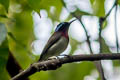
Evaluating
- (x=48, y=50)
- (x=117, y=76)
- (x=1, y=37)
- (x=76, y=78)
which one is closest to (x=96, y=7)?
(x=48, y=50)

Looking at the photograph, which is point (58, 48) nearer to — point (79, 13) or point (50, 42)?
point (50, 42)

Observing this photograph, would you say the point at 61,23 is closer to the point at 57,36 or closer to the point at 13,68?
the point at 57,36

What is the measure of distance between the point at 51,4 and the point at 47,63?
124 centimetres

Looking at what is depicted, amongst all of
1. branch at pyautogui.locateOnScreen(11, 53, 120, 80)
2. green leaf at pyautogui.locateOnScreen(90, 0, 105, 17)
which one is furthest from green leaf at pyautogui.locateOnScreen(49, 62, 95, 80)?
branch at pyautogui.locateOnScreen(11, 53, 120, 80)

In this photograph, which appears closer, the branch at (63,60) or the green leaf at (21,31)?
the branch at (63,60)

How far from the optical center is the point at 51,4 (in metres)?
4.36

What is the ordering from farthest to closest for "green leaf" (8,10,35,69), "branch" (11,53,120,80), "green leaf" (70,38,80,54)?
"green leaf" (70,38,80,54) < "green leaf" (8,10,35,69) < "branch" (11,53,120,80)

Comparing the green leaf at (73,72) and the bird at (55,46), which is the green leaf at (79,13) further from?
the green leaf at (73,72)

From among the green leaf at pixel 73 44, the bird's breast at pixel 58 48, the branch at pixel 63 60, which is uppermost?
the branch at pixel 63 60

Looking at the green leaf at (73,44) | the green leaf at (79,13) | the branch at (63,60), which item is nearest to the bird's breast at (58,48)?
the green leaf at (79,13)

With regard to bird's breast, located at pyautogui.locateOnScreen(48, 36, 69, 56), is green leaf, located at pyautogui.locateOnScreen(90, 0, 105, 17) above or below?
above

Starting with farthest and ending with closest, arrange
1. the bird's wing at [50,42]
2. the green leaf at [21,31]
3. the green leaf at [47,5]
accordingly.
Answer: the green leaf at [21,31] → the bird's wing at [50,42] → the green leaf at [47,5]

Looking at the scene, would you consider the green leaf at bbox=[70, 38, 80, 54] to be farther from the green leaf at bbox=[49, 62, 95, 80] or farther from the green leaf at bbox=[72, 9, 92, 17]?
the green leaf at bbox=[72, 9, 92, 17]

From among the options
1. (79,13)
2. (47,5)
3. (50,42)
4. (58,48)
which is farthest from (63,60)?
(50,42)
